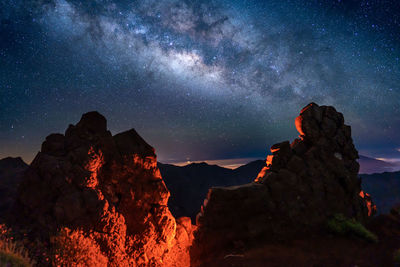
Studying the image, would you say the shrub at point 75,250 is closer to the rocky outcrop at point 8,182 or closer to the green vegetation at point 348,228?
the rocky outcrop at point 8,182

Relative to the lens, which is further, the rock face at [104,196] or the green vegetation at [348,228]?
the rock face at [104,196]

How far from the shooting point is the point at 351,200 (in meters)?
10.9

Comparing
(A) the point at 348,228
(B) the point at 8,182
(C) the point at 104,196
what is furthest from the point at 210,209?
(B) the point at 8,182

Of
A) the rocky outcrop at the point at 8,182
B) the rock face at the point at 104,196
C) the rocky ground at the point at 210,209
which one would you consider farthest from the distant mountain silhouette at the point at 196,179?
the rocky ground at the point at 210,209

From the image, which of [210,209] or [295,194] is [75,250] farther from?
[295,194]

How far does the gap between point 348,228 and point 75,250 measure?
11.6 meters

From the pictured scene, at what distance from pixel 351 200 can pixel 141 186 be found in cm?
1289

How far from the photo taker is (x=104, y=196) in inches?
428

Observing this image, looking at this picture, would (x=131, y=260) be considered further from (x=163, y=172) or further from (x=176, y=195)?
(x=163, y=172)

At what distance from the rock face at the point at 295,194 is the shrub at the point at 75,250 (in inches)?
175

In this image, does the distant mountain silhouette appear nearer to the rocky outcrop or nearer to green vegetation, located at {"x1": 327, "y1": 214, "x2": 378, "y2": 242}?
the rocky outcrop

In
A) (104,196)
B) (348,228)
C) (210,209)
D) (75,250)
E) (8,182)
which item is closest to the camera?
(75,250)

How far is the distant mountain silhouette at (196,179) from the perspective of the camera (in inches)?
3223

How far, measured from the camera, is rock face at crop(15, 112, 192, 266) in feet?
28.3
